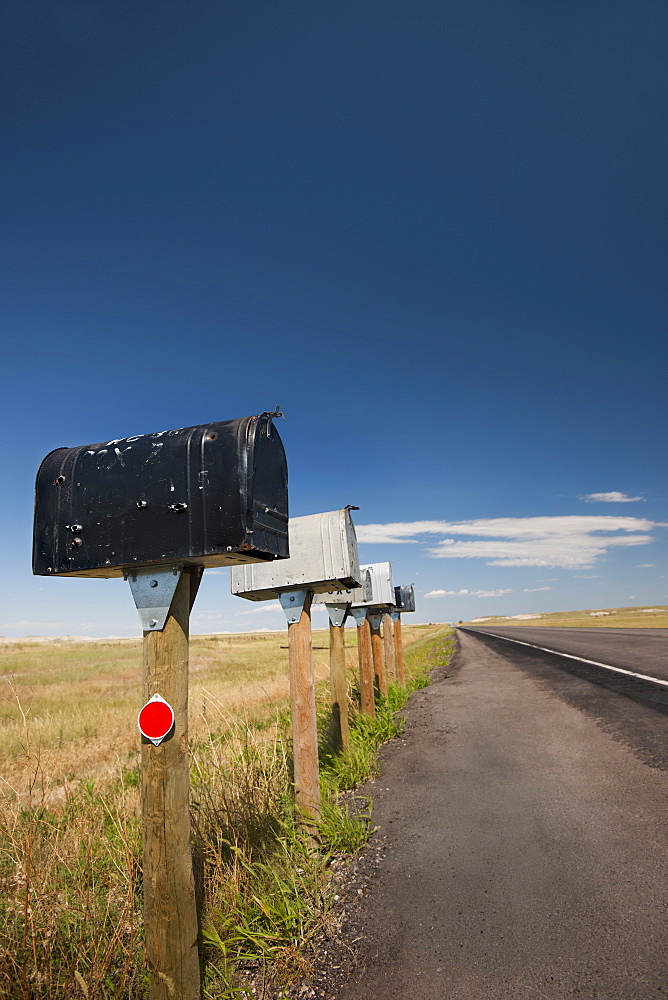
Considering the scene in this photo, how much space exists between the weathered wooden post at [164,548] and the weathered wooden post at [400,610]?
9624mm

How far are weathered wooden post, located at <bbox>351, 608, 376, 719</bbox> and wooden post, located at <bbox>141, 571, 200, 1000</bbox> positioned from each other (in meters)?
5.98

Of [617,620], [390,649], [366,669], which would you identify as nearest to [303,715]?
[366,669]

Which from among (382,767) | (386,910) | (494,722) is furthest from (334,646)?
(386,910)

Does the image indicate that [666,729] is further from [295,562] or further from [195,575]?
[195,575]

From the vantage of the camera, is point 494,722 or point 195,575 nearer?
point 195,575

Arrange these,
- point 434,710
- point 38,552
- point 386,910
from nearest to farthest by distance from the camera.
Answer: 1. point 38,552
2. point 386,910
3. point 434,710

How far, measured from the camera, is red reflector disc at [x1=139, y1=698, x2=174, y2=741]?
196 centimetres

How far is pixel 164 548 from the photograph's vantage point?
2.04m

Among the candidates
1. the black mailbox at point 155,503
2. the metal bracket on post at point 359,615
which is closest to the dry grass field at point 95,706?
the black mailbox at point 155,503

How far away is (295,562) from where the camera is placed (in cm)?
468

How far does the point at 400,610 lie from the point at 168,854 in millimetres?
11258

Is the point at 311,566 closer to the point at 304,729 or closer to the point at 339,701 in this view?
the point at 304,729

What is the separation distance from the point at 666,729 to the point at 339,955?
15.4 feet

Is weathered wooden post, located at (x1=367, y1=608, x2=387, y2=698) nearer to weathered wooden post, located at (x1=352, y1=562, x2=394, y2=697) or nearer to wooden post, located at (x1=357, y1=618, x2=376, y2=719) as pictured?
weathered wooden post, located at (x1=352, y1=562, x2=394, y2=697)
